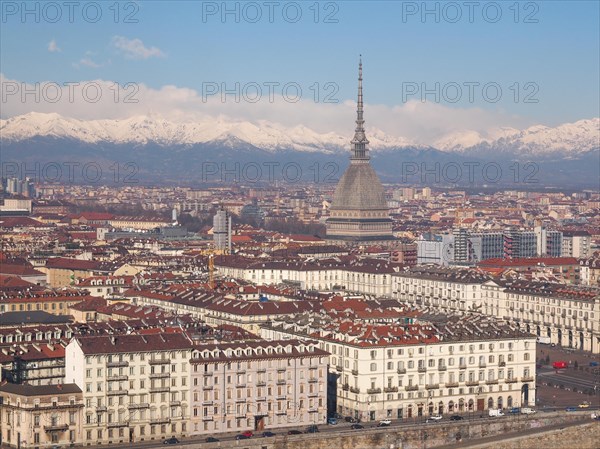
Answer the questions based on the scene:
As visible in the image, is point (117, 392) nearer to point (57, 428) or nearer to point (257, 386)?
point (57, 428)

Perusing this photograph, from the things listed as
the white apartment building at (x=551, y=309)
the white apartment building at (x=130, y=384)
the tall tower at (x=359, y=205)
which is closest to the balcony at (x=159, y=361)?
the white apartment building at (x=130, y=384)

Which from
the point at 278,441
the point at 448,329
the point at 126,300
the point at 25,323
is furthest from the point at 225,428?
the point at 126,300

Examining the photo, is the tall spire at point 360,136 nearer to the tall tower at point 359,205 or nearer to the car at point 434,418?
the tall tower at point 359,205

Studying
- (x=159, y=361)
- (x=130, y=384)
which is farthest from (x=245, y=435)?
(x=130, y=384)

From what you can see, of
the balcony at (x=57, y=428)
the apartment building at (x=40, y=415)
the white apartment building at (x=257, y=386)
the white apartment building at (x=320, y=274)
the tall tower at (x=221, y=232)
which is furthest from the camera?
the tall tower at (x=221, y=232)

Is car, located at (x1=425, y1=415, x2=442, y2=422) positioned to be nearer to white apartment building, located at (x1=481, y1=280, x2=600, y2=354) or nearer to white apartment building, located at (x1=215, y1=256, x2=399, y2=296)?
white apartment building, located at (x1=481, y1=280, x2=600, y2=354)

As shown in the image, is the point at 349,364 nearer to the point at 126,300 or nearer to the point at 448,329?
the point at 448,329
